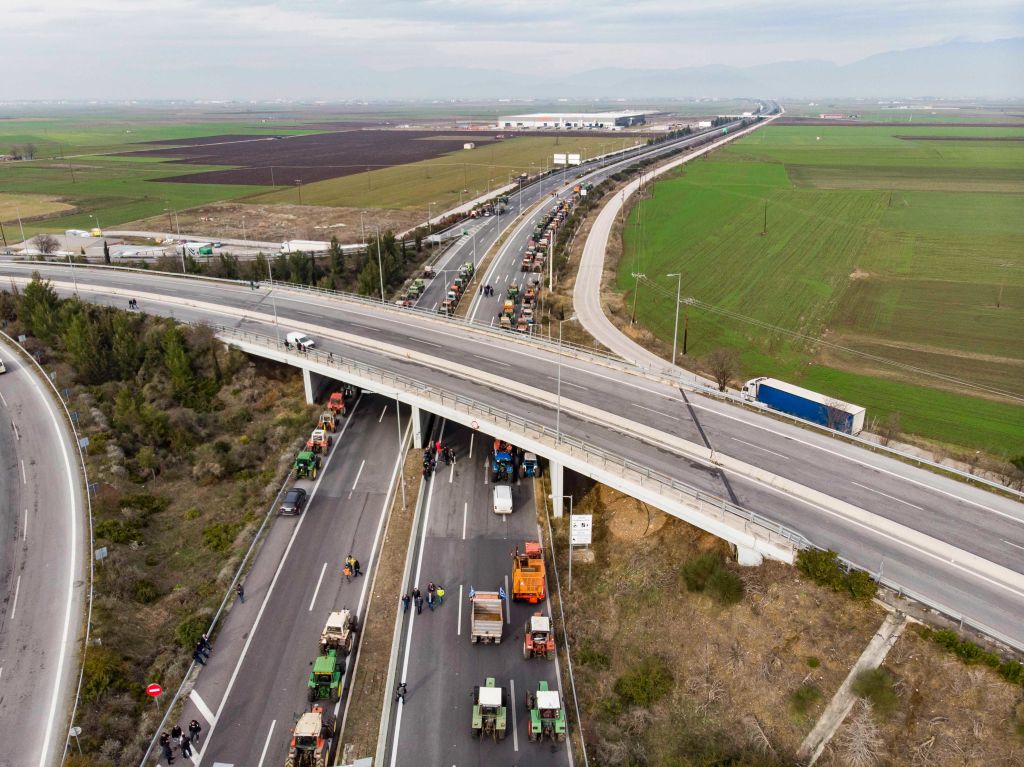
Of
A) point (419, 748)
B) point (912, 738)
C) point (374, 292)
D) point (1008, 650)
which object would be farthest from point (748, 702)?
point (374, 292)

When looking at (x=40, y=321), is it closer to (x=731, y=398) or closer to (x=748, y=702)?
(x=731, y=398)

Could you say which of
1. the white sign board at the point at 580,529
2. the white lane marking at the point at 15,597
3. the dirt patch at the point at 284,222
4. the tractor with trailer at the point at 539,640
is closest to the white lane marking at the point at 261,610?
the white lane marking at the point at 15,597

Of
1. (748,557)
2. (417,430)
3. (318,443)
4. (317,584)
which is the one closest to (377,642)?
(317,584)

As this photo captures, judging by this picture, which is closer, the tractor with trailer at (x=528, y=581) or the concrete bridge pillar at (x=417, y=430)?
the tractor with trailer at (x=528, y=581)


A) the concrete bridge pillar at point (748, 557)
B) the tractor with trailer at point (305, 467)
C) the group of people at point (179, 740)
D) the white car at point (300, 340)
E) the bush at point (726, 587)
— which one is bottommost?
the group of people at point (179, 740)

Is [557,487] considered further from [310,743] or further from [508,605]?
[310,743]

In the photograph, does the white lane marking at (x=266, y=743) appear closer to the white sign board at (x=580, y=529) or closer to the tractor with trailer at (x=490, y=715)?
the tractor with trailer at (x=490, y=715)

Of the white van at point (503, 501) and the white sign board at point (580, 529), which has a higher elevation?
the white sign board at point (580, 529)

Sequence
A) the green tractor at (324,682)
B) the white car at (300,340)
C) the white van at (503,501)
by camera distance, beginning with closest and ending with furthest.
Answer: the green tractor at (324,682) < the white van at (503,501) < the white car at (300,340)

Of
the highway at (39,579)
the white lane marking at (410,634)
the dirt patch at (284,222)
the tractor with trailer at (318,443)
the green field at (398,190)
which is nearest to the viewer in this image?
the white lane marking at (410,634)
